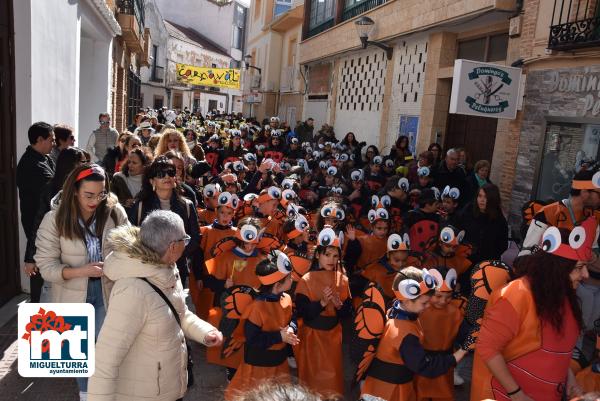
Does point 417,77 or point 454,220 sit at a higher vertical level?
point 417,77

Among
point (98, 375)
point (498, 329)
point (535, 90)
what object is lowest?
point (98, 375)

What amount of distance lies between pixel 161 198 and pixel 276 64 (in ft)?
78.2

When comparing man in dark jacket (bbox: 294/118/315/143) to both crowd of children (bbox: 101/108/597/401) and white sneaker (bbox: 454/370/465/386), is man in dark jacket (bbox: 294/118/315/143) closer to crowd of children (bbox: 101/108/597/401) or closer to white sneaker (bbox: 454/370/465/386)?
crowd of children (bbox: 101/108/597/401)

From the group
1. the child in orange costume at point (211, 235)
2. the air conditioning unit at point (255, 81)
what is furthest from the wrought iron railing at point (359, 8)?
the air conditioning unit at point (255, 81)

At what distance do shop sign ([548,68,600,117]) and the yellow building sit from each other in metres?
14.9

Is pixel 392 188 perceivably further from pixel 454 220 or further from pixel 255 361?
pixel 255 361

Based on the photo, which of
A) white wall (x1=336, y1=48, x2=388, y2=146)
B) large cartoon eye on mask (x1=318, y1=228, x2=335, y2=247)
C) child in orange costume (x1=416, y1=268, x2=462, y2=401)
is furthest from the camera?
white wall (x1=336, y1=48, x2=388, y2=146)

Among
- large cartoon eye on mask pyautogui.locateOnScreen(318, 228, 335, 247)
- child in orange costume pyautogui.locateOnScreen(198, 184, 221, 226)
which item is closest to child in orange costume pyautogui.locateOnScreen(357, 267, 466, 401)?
large cartoon eye on mask pyautogui.locateOnScreen(318, 228, 335, 247)

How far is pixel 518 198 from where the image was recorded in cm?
834

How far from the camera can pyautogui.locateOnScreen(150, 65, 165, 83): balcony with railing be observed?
41312mm

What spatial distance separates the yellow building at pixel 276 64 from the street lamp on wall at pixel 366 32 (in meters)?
8.50

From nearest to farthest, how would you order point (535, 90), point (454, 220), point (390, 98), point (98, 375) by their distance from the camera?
point (98, 375) → point (454, 220) → point (535, 90) → point (390, 98)

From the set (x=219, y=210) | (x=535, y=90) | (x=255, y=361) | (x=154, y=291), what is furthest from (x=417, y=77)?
(x=154, y=291)

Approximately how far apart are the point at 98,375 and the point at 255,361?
1.42 m
